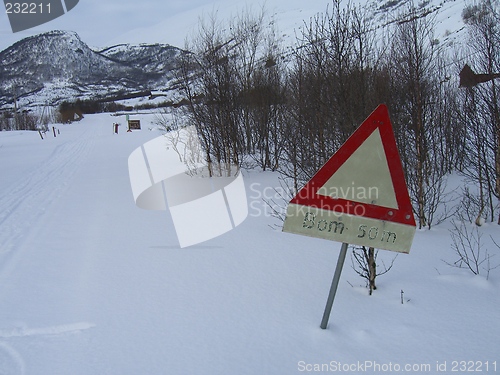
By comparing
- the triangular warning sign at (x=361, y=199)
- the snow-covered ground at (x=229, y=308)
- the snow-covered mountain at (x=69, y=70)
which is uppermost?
the snow-covered mountain at (x=69, y=70)

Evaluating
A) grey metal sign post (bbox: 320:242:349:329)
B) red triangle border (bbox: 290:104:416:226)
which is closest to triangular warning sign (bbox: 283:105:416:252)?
red triangle border (bbox: 290:104:416:226)

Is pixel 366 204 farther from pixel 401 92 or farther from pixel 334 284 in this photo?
pixel 401 92

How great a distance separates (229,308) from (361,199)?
1565 mm

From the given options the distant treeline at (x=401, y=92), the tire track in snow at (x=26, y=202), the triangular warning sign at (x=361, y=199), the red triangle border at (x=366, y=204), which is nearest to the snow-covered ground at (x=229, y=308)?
the tire track in snow at (x=26, y=202)

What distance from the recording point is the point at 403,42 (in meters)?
6.55

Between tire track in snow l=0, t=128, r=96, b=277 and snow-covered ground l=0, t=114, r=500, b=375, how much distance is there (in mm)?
76

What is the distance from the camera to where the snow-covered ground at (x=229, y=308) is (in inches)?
105

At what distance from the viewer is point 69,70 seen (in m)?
176

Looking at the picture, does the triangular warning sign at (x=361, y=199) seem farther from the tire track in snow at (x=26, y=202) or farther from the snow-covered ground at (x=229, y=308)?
the tire track in snow at (x=26, y=202)

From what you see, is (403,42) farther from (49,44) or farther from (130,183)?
(49,44)

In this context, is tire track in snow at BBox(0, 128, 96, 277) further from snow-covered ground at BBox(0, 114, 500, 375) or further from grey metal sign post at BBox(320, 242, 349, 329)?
grey metal sign post at BBox(320, 242, 349, 329)

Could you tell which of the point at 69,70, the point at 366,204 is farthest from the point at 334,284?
the point at 69,70

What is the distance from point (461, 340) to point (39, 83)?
18192cm

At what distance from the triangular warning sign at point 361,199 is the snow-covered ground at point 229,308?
0.83 m
